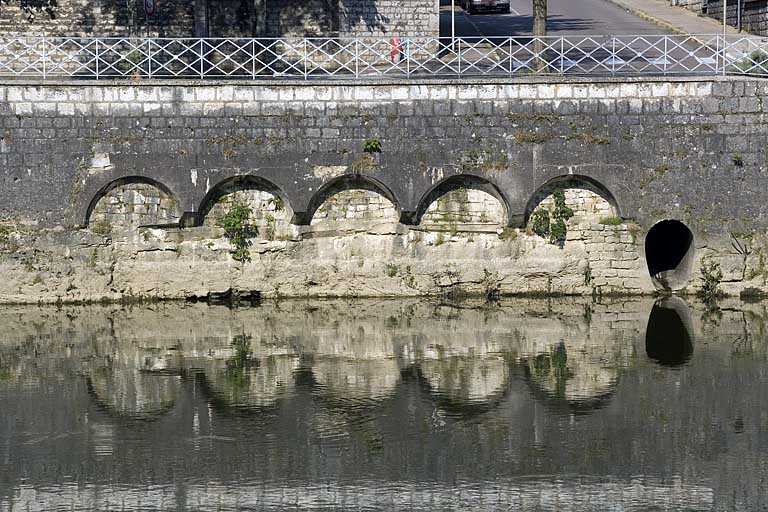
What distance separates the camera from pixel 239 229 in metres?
21.3

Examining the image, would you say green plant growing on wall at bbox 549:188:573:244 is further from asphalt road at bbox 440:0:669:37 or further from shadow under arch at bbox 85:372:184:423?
asphalt road at bbox 440:0:669:37

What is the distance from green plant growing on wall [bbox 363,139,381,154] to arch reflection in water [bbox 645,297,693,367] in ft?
16.9

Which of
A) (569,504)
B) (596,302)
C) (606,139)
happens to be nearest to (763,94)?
(606,139)

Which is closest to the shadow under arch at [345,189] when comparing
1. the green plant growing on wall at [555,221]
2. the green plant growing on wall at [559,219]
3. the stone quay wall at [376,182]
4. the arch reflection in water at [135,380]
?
the stone quay wall at [376,182]

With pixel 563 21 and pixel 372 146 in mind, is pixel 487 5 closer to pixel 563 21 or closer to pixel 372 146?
pixel 563 21

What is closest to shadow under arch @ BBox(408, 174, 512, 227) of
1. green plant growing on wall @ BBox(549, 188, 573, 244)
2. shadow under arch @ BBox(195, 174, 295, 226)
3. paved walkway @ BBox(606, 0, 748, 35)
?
green plant growing on wall @ BBox(549, 188, 573, 244)

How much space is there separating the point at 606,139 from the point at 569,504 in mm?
10305

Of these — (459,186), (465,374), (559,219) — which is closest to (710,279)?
(559,219)

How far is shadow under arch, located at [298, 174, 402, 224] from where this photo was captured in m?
21.2

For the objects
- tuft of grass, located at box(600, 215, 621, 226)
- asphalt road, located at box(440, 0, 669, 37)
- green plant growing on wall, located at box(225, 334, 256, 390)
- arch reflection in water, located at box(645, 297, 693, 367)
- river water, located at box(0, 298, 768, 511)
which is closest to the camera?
river water, located at box(0, 298, 768, 511)

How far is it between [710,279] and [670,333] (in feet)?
8.76

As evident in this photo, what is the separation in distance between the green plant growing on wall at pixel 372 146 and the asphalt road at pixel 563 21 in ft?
47.2

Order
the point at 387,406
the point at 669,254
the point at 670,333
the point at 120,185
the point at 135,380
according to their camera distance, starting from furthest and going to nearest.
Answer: the point at 669,254 → the point at 120,185 → the point at 670,333 → the point at 135,380 → the point at 387,406

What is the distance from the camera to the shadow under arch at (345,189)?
2123cm
